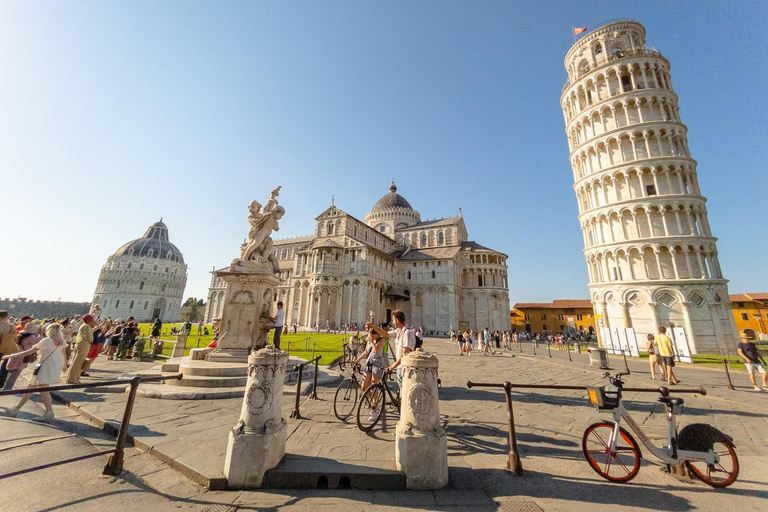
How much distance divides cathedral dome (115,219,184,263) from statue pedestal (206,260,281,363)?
105 metres

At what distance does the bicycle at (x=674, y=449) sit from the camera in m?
3.39

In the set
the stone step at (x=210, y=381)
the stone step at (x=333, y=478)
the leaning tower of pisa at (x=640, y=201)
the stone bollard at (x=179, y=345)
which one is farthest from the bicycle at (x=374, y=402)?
the leaning tower of pisa at (x=640, y=201)

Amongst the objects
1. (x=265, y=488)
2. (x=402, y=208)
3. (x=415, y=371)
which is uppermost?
(x=402, y=208)

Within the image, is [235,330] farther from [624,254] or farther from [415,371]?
[624,254]

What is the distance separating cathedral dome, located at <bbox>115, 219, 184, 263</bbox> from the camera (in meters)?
89.1

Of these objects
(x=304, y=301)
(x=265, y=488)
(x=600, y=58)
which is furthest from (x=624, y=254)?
(x=304, y=301)

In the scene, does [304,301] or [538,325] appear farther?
[538,325]

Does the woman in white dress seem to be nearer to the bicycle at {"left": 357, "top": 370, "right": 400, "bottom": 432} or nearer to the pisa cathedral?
the bicycle at {"left": 357, "top": 370, "right": 400, "bottom": 432}

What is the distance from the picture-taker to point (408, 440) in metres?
3.36

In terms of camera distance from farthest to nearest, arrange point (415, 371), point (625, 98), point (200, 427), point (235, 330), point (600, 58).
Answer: point (600, 58) → point (625, 98) → point (235, 330) → point (200, 427) → point (415, 371)

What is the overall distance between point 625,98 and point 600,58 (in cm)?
585

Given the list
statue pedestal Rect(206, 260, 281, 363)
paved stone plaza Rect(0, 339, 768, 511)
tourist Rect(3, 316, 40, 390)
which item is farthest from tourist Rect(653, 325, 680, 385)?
tourist Rect(3, 316, 40, 390)

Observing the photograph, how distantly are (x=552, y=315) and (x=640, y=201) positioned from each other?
41.0 metres

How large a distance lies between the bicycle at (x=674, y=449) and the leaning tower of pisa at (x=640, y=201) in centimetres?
A: 2506
